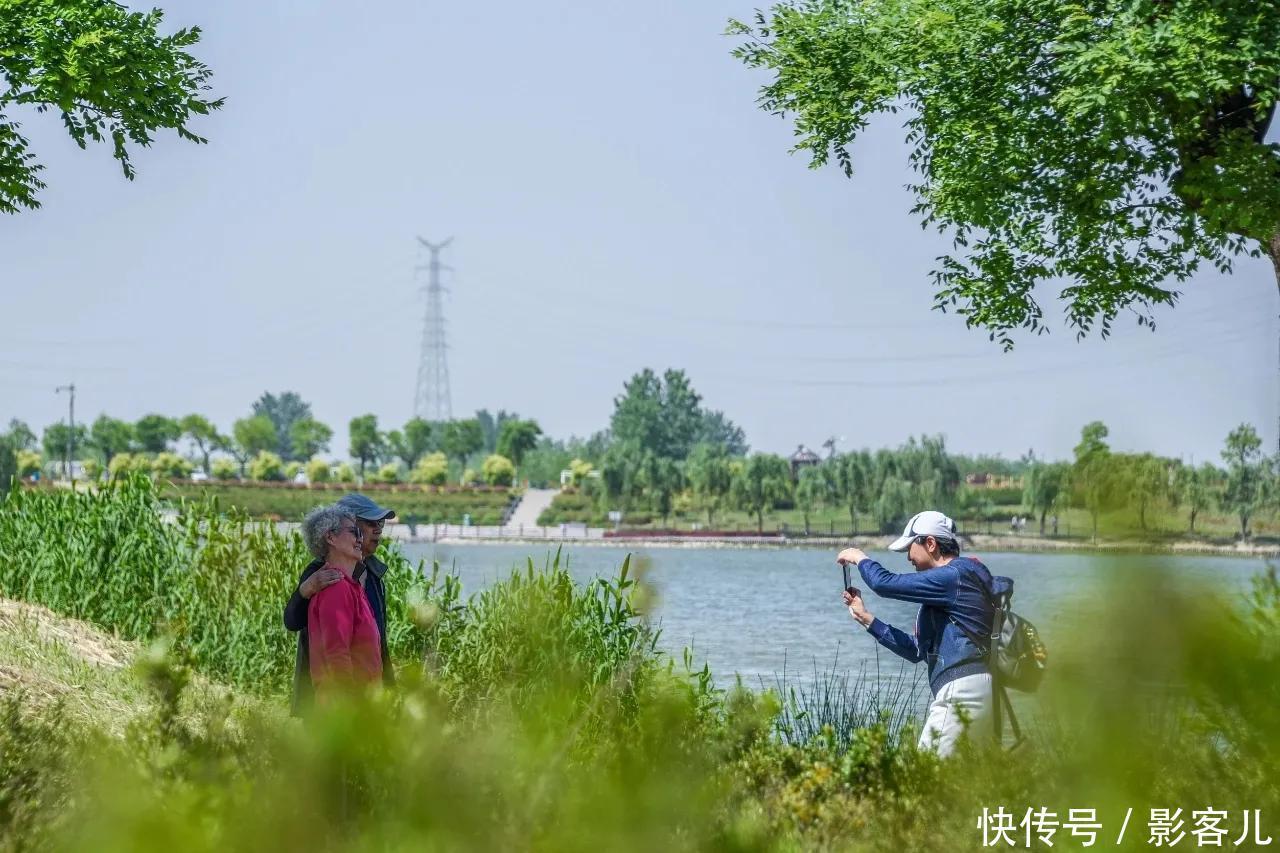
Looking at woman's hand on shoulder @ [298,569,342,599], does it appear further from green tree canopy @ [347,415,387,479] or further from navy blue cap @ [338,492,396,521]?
green tree canopy @ [347,415,387,479]

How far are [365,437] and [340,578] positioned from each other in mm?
134174

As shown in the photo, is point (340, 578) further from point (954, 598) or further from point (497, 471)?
point (497, 471)

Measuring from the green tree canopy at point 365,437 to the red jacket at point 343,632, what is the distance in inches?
5220

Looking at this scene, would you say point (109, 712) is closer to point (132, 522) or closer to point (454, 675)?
point (454, 675)

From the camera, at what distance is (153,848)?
4.58ft

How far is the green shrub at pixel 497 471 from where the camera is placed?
12700cm

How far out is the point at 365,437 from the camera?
13725cm

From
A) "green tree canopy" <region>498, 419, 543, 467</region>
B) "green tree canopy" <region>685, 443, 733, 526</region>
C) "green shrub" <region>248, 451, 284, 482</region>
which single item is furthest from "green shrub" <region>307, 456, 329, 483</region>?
"green tree canopy" <region>685, 443, 733, 526</region>

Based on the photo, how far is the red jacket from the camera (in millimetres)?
5281

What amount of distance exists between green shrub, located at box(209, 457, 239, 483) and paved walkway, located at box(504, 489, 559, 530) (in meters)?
27.2

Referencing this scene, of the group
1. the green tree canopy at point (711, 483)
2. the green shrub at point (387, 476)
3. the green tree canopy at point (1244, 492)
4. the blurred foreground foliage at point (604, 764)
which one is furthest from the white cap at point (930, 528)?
the green shrub at point (387, 476)

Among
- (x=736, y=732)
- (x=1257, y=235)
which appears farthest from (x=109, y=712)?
(x=1257, y=235)

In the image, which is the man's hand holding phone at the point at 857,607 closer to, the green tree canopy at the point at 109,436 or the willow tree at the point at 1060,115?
the willow tree at the point at 1060,115

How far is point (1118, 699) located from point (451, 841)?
2.59 feet
